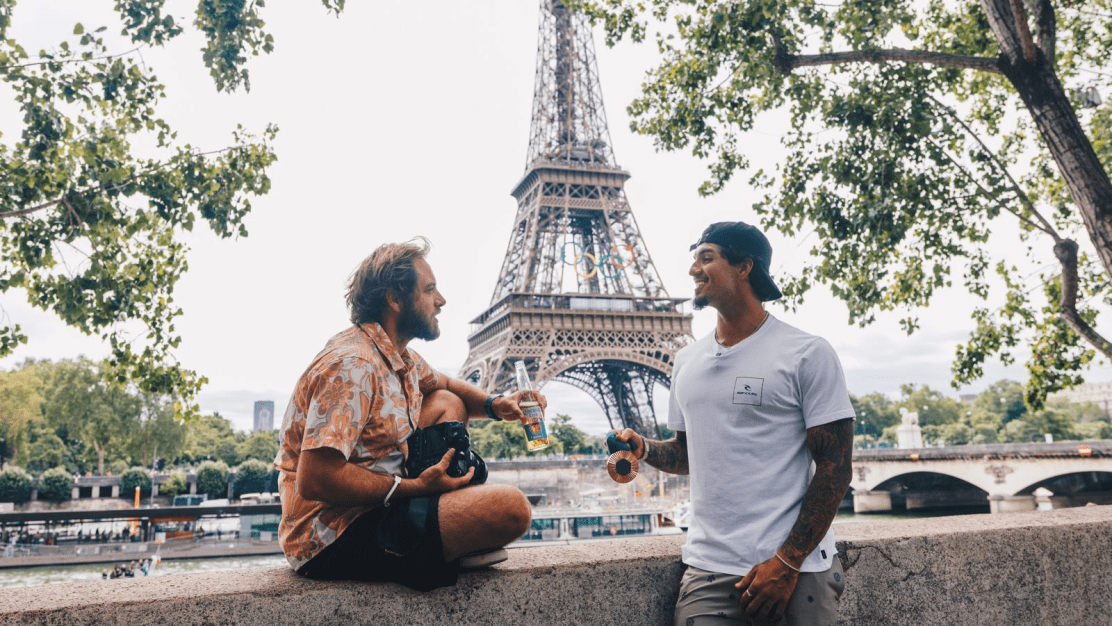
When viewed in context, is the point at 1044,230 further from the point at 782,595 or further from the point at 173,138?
the point at 173,138

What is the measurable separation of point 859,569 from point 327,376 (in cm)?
213

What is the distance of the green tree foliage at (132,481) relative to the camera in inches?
1722

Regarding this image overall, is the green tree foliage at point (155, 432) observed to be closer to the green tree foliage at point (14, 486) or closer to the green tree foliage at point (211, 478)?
the green tree foliage at point (211, 478)

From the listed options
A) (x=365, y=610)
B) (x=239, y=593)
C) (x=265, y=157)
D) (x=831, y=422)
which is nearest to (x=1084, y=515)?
(x=831, y=422)

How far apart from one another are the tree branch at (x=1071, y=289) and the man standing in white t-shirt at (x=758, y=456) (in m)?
5.02

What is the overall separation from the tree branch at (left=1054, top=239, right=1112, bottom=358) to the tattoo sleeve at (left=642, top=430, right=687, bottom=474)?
5028mm

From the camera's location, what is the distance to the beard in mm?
2389

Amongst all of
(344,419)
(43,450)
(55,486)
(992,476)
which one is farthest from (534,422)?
(43,450)

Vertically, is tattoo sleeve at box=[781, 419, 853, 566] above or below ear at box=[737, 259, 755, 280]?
below

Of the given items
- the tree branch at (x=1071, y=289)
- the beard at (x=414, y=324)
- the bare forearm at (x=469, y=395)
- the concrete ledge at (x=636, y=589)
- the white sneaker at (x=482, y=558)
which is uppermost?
the tree branch at (x=1071, y=289)

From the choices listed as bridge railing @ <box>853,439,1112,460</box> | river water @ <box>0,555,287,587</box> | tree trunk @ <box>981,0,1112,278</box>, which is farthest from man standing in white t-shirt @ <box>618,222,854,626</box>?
bridge railing @ <box>853,439,1112,460</box>

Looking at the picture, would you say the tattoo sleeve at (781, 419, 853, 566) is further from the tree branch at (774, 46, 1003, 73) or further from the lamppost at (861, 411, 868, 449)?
the lamppost at (861, 411, 868, 449)

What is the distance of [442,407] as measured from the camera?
2469mm

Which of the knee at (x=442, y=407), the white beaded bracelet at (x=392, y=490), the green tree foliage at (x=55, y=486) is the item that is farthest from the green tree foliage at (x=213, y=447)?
the white beaded bracelet at (x=392, y=490)
